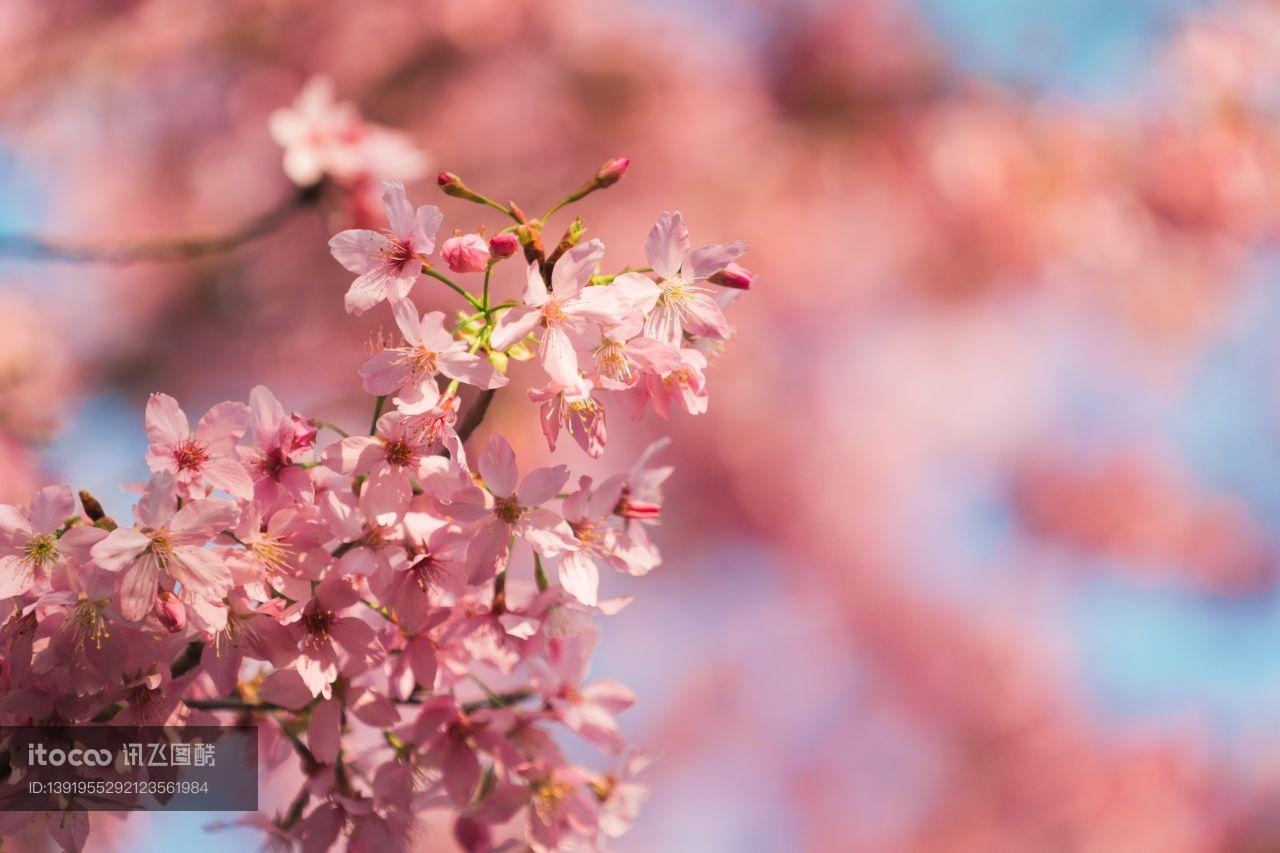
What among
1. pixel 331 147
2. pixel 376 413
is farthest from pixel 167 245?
pixel 376 413

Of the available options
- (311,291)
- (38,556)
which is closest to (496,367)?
(38,556)

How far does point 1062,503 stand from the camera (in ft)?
7.23

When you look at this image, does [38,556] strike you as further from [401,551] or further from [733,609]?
[733,609]

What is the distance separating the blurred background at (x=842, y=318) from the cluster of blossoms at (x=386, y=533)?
89 centimetres

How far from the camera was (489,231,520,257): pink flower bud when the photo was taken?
0.36m

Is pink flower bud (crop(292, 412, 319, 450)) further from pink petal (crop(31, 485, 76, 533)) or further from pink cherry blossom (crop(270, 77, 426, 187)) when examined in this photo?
pink cherry blossom (crop(270, 77, 426, 187))

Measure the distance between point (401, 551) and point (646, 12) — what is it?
163 centimetres

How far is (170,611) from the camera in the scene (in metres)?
0.33

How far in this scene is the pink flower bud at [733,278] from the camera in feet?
1.30

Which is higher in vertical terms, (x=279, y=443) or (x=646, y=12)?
(x=646, y=12)

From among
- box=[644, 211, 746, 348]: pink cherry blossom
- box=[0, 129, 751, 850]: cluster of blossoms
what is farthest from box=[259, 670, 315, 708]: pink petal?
box=[644, 211, 746, 348]: pink cherry blossom

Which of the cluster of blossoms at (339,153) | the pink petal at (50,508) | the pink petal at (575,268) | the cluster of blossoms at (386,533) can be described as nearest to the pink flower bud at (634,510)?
the cluster of blossoms at (386,533)

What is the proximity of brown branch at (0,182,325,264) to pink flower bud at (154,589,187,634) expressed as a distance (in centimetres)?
54

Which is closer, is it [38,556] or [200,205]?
[38,556]
